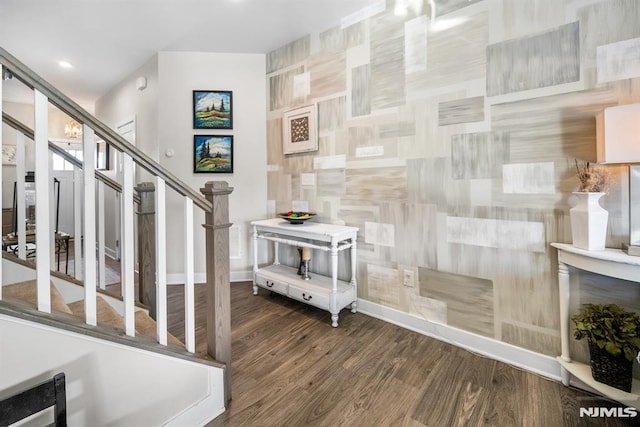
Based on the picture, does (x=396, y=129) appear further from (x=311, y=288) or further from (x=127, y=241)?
(x=127, y=241)

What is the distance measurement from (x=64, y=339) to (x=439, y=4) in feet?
9.22

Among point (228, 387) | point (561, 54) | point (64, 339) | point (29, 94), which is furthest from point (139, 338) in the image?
point (29, 94)

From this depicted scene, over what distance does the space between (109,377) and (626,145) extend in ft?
7.90

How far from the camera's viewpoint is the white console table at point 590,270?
4.42 ft

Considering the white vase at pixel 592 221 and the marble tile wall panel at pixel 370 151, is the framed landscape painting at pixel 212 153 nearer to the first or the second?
the marble tile wall panel at pixel 370 151

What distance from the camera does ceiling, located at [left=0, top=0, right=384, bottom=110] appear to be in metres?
2.49

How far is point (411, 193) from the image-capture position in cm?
225

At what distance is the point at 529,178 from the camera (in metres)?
1.76

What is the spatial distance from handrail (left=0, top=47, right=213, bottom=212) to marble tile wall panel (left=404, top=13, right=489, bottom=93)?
5.90 feet

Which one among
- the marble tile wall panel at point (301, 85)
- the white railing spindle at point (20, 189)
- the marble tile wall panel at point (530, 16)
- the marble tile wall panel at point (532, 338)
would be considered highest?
the marble tile wall panel at point (301, 85)

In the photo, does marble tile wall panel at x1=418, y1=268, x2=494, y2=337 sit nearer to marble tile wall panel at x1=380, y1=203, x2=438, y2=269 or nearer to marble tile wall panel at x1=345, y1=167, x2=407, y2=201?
marble tile wall panel at x1=380, y1=203, x2=438, y2=269

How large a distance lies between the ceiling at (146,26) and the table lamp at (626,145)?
187cm
